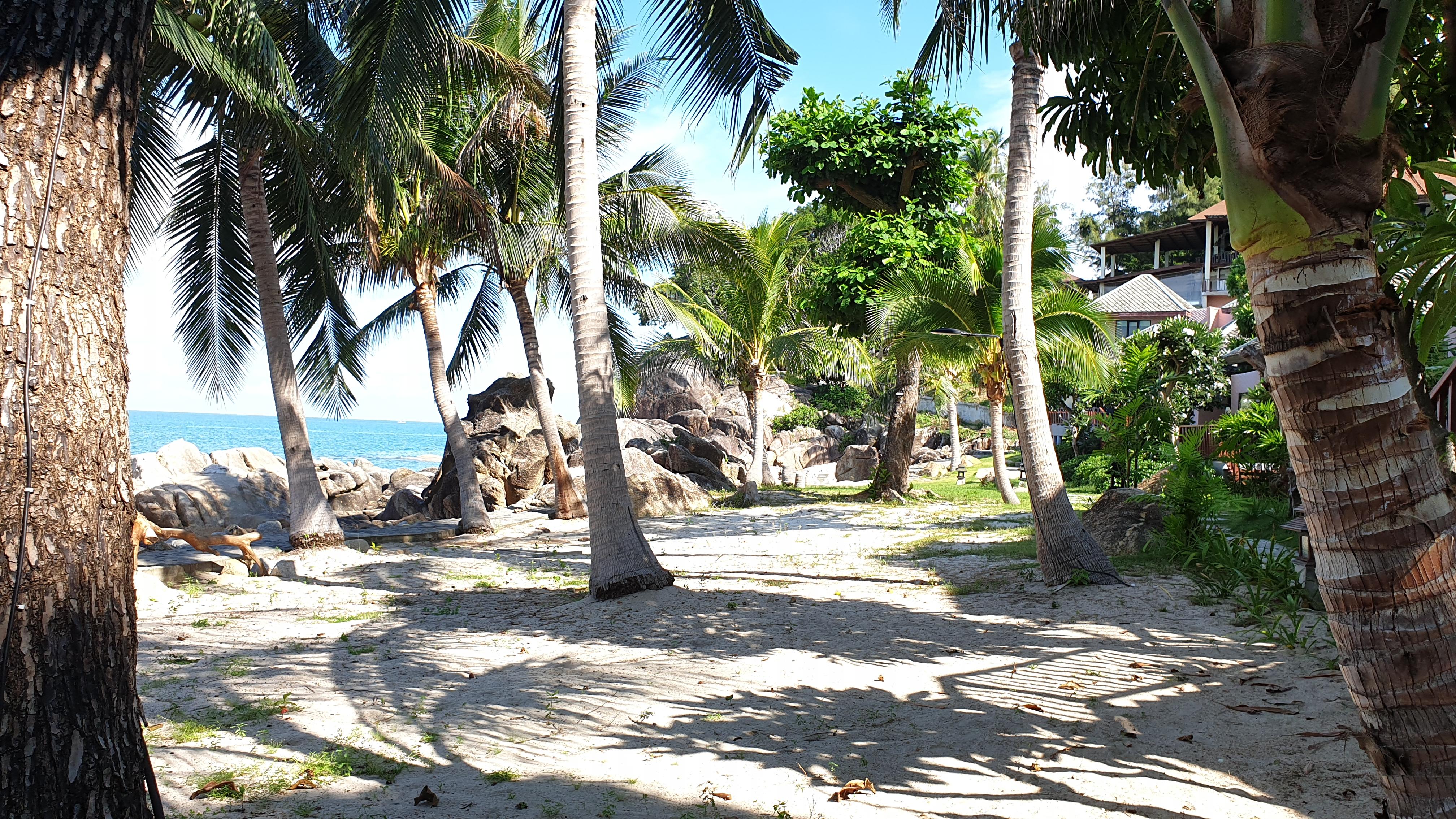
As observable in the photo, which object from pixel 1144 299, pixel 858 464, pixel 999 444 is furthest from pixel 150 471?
pixel 1144 299

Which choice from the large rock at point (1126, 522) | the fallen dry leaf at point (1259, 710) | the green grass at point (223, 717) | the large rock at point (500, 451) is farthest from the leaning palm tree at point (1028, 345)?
the large rock at point (500, 451)

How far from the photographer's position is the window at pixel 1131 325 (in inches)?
1227

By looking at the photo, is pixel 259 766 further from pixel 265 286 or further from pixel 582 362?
pixel 265 286

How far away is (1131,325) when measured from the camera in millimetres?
32125

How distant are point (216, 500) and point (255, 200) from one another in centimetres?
815

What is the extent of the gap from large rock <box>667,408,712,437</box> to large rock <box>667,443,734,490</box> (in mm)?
11676

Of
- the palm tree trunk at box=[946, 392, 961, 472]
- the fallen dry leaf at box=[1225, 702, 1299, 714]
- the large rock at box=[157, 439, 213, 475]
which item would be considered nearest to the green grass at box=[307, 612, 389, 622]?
the fallen dry leaf at box=[1225, 702, 1299, 714]

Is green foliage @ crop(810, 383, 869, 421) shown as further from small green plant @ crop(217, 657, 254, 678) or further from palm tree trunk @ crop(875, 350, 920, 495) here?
small green plant @ crop(217, 657, 254, 678)

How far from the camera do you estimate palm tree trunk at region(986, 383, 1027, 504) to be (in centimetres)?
1619

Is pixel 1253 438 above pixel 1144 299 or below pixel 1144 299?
below

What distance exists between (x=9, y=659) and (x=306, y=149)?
1035cm

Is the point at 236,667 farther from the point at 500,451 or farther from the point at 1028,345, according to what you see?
the point at 500,451

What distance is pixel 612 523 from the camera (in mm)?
7605

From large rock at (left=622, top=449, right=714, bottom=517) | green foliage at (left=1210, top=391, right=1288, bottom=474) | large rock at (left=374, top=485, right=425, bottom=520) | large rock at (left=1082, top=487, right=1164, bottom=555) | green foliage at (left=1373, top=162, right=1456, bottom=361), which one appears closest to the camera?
green foliage at (left=1373, top=162, right=1456, bottom=361)
